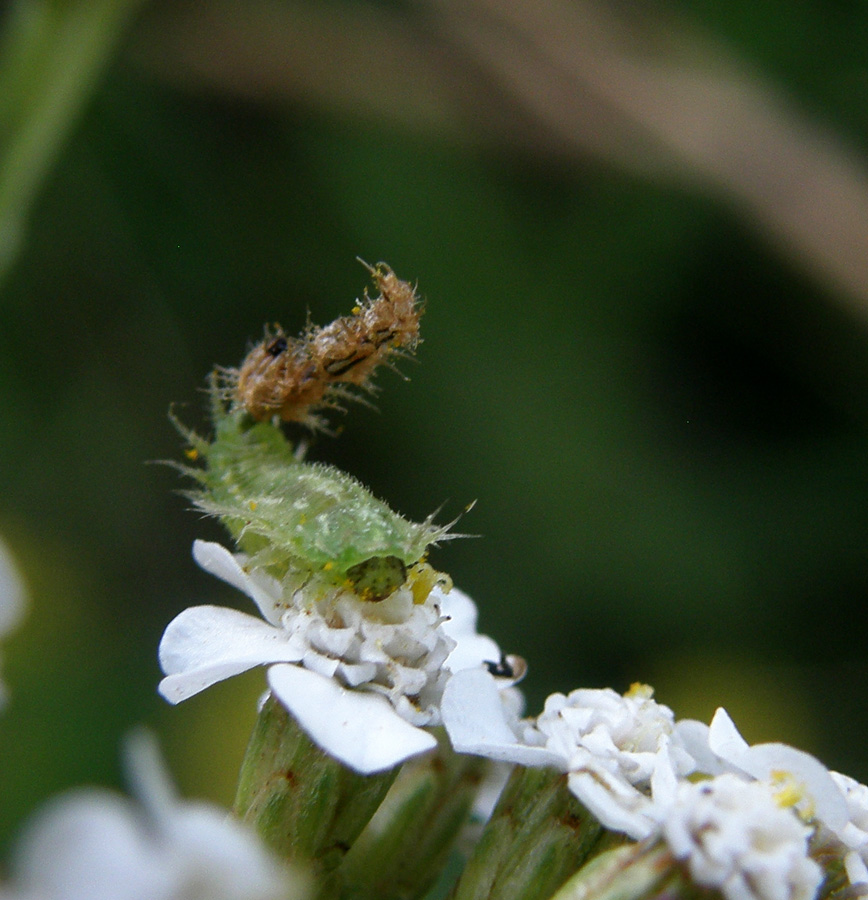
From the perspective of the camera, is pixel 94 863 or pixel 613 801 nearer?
pixel 94 863

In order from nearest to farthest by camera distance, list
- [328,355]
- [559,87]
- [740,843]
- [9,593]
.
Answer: [9,593] → [740,843] → [328,355] → [559,87]

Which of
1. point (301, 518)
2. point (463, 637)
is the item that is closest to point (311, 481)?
point (301, 518)

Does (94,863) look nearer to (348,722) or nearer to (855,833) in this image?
(348,722)

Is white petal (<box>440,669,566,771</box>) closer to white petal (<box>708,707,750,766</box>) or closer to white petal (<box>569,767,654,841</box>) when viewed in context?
white petal (<box>569,767,654,841</box>)

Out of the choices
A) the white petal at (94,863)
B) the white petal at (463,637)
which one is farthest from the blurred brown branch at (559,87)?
the white petal at (94,863)

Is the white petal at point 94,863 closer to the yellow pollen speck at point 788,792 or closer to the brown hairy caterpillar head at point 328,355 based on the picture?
the yellow pollen speck at point 788,792

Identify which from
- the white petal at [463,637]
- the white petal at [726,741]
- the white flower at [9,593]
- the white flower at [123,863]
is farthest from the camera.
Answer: the white petal at [463,637]

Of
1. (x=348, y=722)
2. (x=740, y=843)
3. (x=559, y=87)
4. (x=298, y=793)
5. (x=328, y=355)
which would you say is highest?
(x=559, y=87)

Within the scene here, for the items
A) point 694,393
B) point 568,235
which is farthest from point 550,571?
point 568,235
